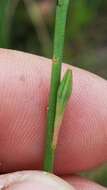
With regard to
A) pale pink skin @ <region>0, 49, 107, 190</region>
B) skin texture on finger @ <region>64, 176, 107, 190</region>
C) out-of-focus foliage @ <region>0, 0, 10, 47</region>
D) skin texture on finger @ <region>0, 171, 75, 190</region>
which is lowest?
skin texture on finger @ <region>64, 176, 107, 190</region>

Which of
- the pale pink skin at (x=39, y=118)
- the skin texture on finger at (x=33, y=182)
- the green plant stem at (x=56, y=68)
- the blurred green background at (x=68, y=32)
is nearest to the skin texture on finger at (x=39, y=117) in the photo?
the pale pink skin at (x=39, y=118)

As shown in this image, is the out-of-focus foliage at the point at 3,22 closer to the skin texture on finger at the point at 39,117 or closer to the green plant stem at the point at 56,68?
the skin texture on finger at the point at 39,117

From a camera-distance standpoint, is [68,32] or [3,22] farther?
[68,32]

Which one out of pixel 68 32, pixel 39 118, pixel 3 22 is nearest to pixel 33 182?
pixel 39 118

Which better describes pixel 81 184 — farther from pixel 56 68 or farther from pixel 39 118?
pixel 56 68

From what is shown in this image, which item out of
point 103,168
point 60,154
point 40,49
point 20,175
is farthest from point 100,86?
point 40,49

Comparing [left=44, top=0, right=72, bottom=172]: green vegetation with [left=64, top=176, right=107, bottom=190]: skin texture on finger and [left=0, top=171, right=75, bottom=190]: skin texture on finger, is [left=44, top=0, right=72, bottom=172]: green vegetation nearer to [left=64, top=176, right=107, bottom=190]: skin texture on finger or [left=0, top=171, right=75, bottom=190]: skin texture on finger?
[left=0, top=171, right=75, bottom=190]: skin texture on finger

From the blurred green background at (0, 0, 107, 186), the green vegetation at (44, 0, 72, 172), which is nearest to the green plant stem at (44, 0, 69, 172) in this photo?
the green vegetation at (44, 0, 72, 172)
